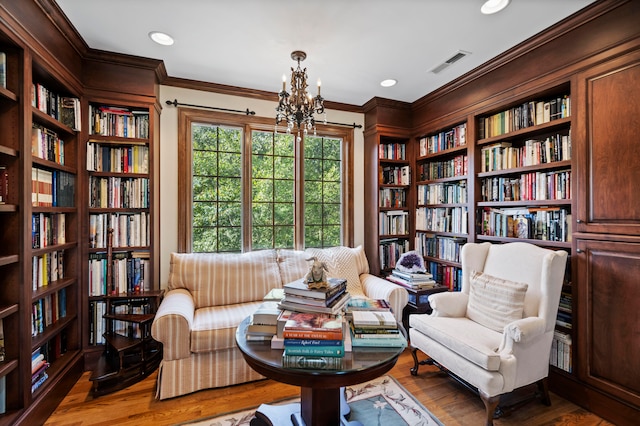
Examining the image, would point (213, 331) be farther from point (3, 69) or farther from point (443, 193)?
point (443, 193)

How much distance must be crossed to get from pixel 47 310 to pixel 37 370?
0.42m

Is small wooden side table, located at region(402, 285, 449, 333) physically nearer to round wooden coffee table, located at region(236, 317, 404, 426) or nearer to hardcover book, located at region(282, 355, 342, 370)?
round wooden coffee table, located at region(236, 317, 404, 426)

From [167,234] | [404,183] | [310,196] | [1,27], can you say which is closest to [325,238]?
[310,196]

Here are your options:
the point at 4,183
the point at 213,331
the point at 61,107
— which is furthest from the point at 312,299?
the point at 61,107

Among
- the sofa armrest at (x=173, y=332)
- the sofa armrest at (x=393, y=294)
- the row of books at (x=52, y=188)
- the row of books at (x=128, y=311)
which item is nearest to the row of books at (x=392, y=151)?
the sofa armrest at (x=393, y=294)

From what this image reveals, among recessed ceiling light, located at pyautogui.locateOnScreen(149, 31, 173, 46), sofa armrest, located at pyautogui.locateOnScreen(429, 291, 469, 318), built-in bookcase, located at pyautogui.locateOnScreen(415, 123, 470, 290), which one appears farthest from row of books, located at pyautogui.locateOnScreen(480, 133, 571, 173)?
recessed ceiling light, located at pyautogui.locateOnScreen(149, 31, 173, 46)

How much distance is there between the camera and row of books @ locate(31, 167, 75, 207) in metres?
1.98

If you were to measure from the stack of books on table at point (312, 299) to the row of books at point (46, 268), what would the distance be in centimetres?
167

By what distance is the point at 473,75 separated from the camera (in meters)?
2.78

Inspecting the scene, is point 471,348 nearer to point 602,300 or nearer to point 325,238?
point 602,300

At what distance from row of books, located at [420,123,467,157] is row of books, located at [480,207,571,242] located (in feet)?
2.54

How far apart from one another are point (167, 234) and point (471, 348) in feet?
9.01

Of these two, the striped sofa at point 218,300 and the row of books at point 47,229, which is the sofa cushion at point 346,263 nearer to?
the striped sofa at point 218,300

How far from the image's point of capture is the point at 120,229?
103 inches
